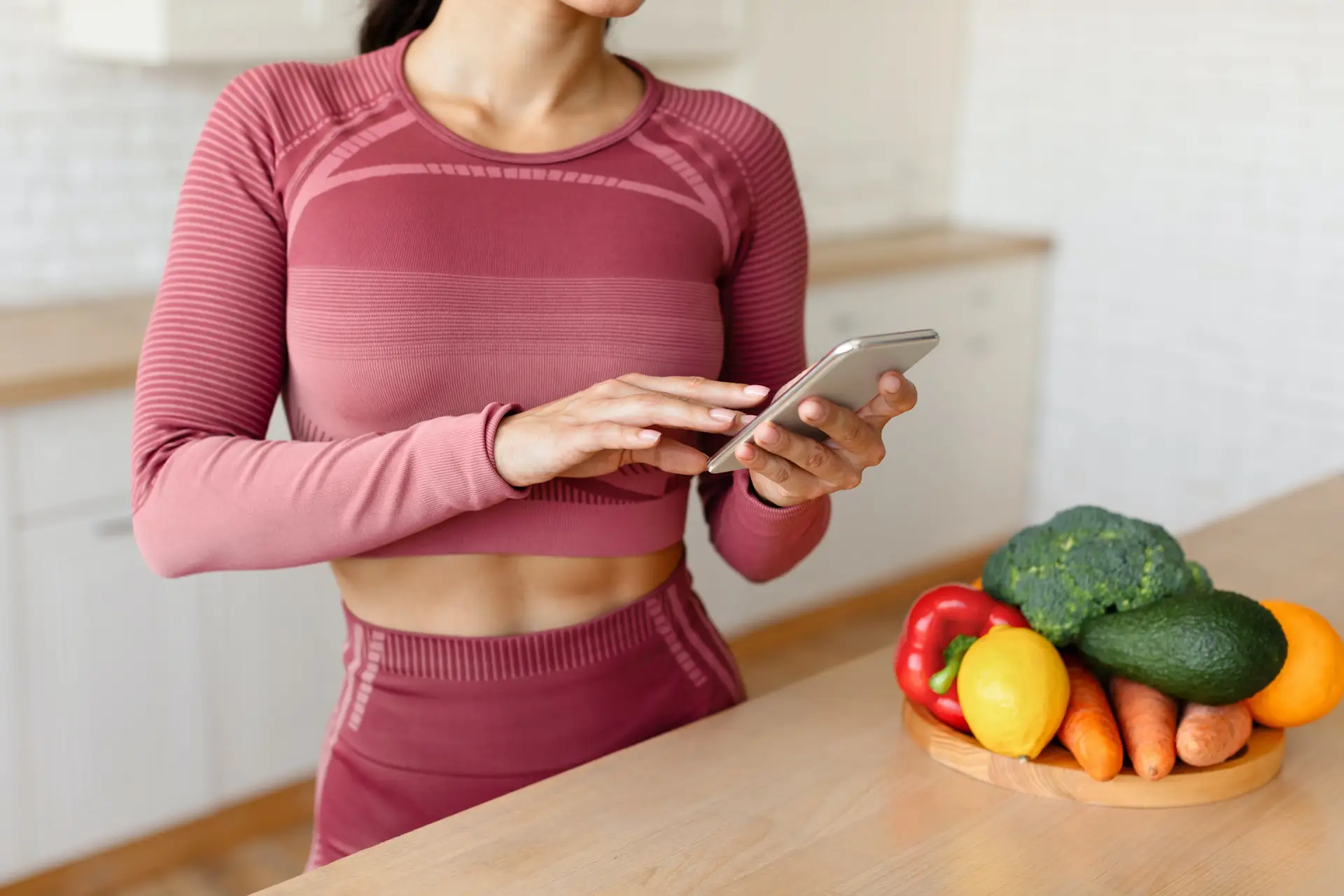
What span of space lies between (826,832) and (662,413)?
1.06 ft

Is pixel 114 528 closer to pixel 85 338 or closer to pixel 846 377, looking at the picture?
pixel 85 338

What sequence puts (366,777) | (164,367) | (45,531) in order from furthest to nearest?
(45,531) → (366,777) → (164,367)

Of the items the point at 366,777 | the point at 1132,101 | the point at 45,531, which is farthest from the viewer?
the point at 1132,101

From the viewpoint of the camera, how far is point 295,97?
1200 millimetres

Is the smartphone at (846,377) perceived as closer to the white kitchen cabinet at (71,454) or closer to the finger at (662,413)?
the finger at (662,413)

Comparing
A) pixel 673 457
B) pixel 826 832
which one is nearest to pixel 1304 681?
pixel 826 832

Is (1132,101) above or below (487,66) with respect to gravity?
below

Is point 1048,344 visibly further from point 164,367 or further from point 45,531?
point 164,367

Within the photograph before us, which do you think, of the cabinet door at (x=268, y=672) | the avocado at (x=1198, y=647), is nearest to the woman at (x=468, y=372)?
the avocado at (x=1198, y=647)

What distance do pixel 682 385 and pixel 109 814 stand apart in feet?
6.00

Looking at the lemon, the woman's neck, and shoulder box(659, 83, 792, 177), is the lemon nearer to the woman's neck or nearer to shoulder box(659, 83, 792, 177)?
shoulder box(659, 83, 792, 177)

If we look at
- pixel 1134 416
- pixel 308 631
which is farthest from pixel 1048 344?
pixel 308 631

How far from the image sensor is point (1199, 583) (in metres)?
1.20

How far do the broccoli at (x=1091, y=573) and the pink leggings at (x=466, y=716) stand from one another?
1.13 ft
